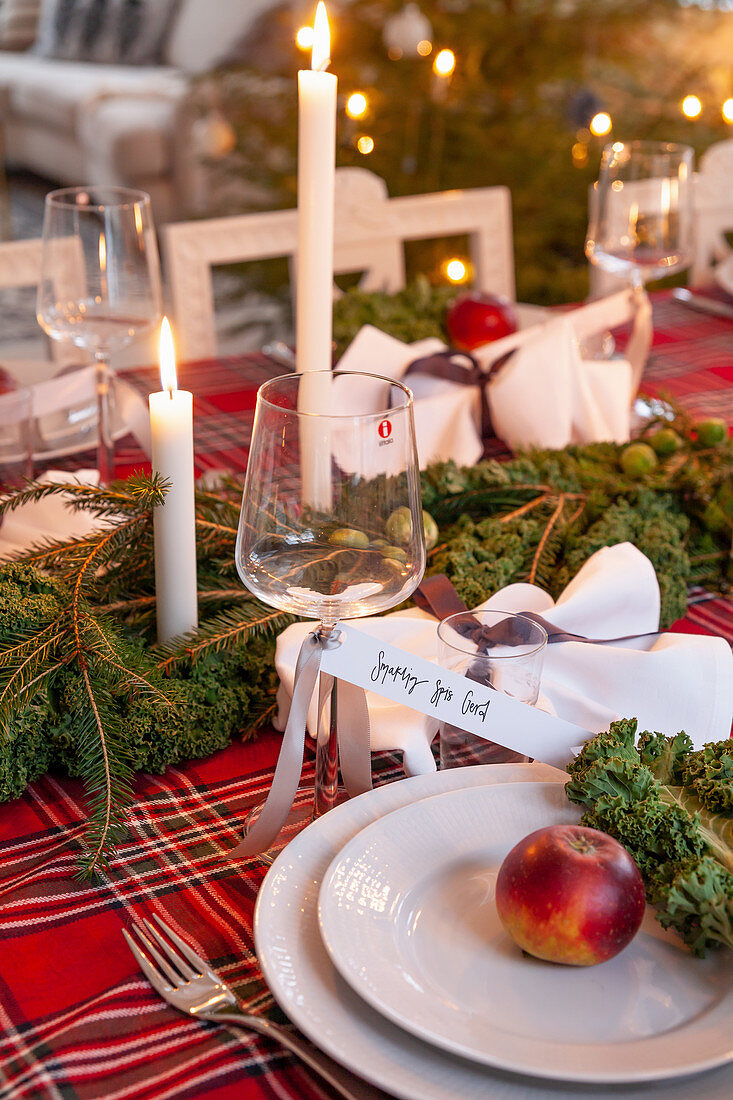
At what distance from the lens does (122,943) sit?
58 cm

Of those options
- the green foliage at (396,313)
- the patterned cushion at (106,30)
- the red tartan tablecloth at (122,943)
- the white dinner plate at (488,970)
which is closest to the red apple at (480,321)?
the green foliage at (396,313)

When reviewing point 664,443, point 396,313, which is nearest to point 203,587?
point 664,443

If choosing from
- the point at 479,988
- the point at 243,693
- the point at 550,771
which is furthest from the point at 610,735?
the point at 243,693

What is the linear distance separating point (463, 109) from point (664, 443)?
278cm

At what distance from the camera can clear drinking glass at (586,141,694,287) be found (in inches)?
53.4

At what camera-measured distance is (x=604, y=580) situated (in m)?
0.82

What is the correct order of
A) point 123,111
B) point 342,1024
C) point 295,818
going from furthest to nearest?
point 123,111, point 295,818, point 342,1024

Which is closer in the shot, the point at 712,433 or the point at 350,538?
the point at 350,538

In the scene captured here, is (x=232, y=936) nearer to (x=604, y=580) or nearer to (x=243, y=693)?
(x=243, y=693)

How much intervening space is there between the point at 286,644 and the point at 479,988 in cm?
31

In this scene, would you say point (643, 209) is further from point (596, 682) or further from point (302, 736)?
point (302, 736)

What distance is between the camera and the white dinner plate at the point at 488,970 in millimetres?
466

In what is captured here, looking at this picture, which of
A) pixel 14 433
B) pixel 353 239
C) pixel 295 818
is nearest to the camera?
→ pixel 295 818

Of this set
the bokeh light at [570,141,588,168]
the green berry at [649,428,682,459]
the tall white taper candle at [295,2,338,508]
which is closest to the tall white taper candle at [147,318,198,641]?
the tall white taper candle at [295,2,338,508]
